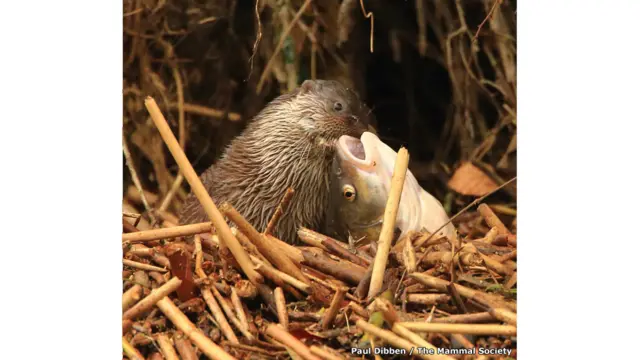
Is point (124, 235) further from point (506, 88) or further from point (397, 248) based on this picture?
point (506, 88)

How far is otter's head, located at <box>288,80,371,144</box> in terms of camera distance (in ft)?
7.14

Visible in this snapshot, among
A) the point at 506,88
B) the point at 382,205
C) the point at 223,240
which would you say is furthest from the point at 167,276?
the point at 506,88

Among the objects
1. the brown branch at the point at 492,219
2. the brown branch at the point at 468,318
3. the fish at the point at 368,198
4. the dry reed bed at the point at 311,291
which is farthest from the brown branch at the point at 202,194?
the brown branch at the point at 492,219

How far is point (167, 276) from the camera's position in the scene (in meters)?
2.16

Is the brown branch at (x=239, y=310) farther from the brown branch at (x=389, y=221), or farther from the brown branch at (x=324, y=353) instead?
the brown branch at (x=389, y=221)

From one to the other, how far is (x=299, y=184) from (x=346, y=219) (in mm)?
183

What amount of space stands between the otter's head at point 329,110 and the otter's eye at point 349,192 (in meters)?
0.14

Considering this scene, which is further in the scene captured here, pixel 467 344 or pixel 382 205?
pixel 382 205

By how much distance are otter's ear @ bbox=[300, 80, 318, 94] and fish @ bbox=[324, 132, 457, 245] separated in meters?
0.16

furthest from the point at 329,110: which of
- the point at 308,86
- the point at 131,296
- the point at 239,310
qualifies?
the point at 131,296

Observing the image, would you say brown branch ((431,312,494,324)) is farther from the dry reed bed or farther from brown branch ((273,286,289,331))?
brown branch ((273,286,289,331))

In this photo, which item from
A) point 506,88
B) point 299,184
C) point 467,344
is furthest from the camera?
point 299,184

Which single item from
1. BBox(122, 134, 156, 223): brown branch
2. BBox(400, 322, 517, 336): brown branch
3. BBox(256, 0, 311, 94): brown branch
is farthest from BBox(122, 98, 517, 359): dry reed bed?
BBox(256, 0, 311, 94): brown branch

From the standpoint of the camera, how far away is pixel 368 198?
2.17 meters
